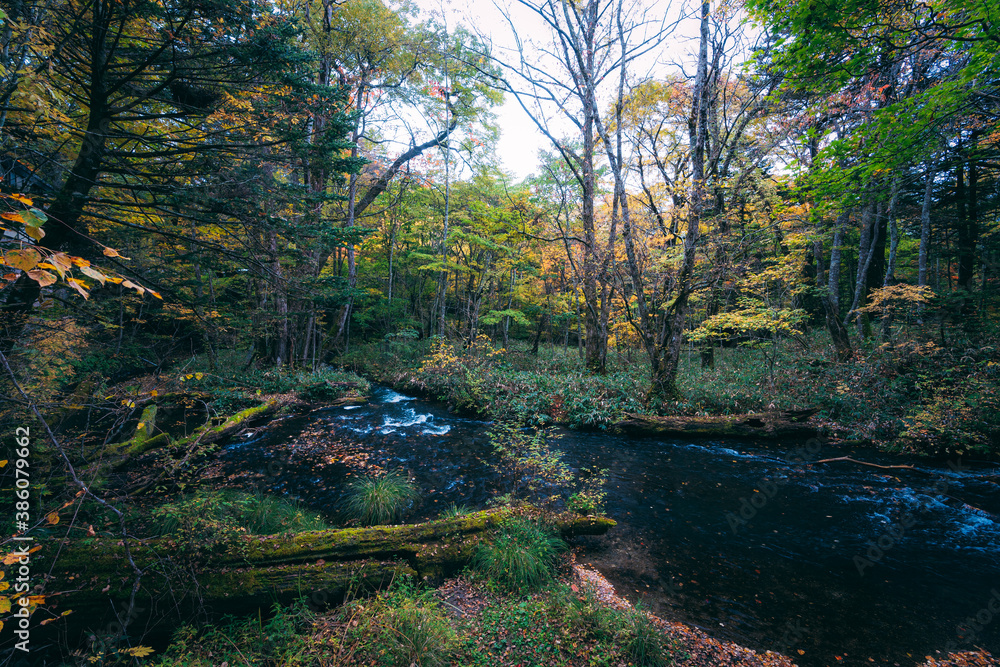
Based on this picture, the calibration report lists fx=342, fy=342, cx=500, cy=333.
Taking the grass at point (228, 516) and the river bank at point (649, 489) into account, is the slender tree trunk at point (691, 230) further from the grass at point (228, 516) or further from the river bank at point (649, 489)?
the grass at point (228, 516)

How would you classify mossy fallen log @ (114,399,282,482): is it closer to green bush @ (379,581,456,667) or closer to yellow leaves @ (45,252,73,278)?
green bush @ (379,581,456,667)

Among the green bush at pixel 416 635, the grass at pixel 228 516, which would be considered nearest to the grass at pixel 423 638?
the green bush at pixel 416 635

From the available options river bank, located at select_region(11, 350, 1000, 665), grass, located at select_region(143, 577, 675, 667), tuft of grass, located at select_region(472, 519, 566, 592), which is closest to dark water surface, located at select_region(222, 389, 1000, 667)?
river bank, located at select_region(11, 350, 1000, 665)

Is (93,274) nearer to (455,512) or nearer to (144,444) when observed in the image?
(455,512)

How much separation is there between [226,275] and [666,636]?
1699cm

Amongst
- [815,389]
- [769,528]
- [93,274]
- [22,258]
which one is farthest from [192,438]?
[815,389]

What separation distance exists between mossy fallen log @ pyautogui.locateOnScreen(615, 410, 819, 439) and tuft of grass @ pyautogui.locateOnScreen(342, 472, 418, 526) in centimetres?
625

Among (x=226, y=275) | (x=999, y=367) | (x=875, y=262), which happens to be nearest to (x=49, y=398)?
(x=226, y=275)

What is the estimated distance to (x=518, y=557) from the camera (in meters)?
4.00

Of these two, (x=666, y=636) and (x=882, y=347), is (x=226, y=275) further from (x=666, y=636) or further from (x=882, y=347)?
(x=882, y=347)

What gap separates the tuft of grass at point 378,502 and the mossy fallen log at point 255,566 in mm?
1226

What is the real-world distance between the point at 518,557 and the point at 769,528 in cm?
411

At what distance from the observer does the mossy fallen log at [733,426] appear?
27.9ft

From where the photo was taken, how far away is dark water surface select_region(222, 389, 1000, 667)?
3.59 metres
